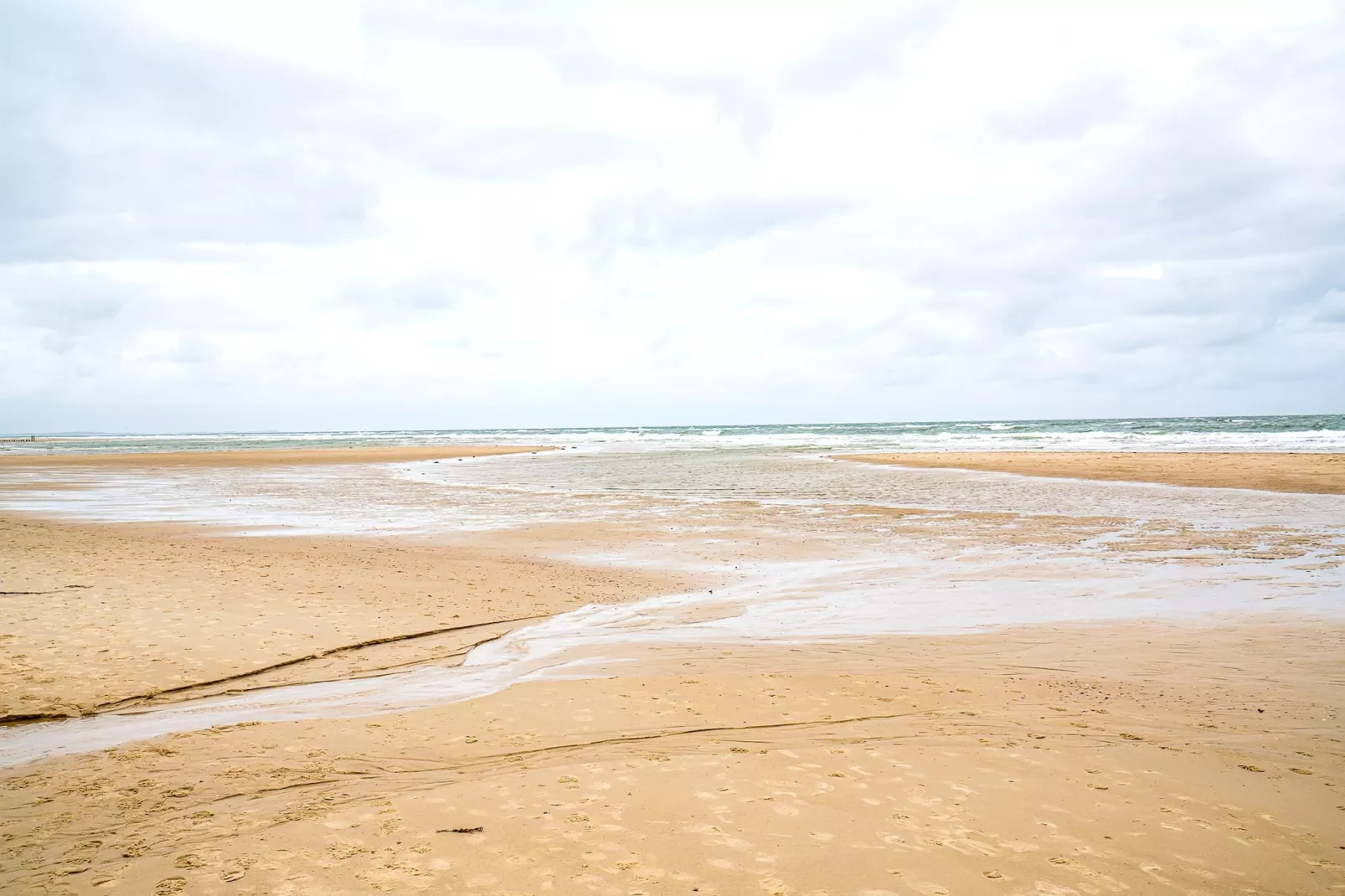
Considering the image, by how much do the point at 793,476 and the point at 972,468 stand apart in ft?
34.7

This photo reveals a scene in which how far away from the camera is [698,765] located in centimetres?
610

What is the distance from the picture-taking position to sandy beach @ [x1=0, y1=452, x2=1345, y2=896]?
4.59 metres

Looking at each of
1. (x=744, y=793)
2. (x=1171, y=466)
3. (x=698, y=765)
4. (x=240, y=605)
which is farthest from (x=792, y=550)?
(x=1171, y=466)

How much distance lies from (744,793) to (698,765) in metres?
0.61

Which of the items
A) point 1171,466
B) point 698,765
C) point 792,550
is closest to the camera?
point 698,765

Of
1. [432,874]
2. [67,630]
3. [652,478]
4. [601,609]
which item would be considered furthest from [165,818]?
[652,478]

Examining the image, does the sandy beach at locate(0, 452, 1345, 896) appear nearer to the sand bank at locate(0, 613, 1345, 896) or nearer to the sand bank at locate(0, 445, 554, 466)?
the sand bank at locate(0, 613, 1345, 896)

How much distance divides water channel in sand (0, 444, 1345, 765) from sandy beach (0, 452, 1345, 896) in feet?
1.77

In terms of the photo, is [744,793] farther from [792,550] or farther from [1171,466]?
[1171,466]

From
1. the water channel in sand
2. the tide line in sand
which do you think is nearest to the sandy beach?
the tide line in sand

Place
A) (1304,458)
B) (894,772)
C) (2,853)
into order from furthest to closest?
(1304,458) < (894,772) < (2,853)

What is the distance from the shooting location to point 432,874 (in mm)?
4504

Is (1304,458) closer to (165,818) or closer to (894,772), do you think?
(894,772)

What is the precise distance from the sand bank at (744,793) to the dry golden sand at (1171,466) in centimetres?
2620
